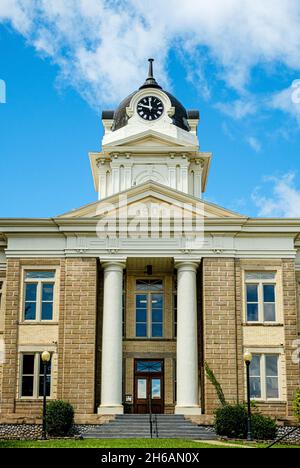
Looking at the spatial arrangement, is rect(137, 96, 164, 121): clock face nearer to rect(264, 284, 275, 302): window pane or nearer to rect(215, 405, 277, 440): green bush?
rect(264, 284, 275, 302): window pane

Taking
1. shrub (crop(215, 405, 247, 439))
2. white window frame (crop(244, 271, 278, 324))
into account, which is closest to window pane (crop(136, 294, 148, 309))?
white window frame (crop(244, 271, 278, 324))

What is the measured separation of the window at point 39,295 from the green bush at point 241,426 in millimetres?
9906

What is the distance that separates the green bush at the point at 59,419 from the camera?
30312 millimetres

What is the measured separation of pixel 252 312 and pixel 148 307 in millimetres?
5236

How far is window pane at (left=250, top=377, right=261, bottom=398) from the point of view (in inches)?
1355

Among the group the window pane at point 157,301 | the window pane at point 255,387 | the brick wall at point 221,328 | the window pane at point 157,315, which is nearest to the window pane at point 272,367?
the window pane at point 255,387

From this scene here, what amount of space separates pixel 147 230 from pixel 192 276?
2964 millimetres

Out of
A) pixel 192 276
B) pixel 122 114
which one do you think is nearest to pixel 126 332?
pixel 192 276

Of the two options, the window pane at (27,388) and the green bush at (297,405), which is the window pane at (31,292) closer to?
the window pane at (27,388)

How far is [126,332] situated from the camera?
37.1m

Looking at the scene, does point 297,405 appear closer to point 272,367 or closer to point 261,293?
point 272,367

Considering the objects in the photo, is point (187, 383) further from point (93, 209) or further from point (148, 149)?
point (148, 149)

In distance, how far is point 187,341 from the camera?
3444 centimetres

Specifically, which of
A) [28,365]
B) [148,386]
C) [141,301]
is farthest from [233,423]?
[28,365]
